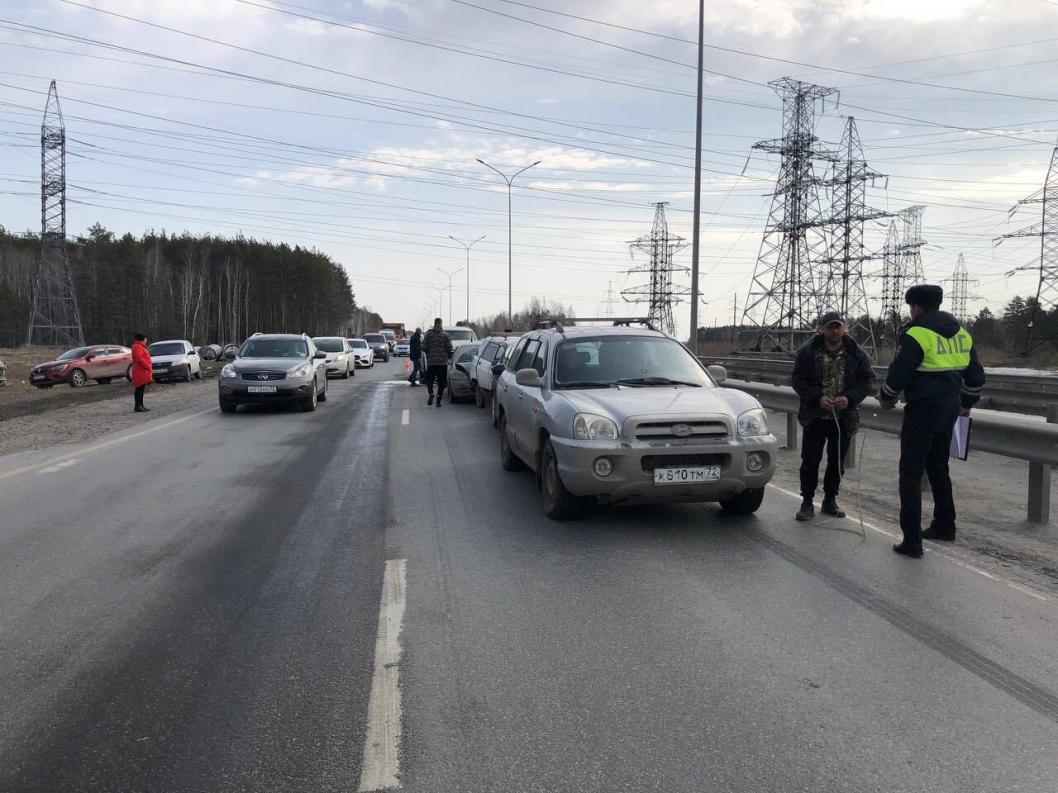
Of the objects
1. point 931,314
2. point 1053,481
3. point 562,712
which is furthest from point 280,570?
point 1053,481

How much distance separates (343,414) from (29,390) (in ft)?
55.0


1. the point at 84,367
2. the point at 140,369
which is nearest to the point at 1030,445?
the point at 140,369

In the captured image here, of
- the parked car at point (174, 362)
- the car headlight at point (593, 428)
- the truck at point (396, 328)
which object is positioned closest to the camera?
the car headlight at point (593, 428)

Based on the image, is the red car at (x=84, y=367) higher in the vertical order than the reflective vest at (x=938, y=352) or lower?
lower

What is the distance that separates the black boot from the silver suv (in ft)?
1.23

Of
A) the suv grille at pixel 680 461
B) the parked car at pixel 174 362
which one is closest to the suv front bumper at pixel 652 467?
the suv grille at pixel 680 461

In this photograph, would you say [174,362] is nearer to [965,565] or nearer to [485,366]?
[485,366]

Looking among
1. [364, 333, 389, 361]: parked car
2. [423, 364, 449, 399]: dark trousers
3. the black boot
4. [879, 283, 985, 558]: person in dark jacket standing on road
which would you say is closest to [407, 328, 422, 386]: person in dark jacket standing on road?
[423, 364, 449, 399]: dark trousers

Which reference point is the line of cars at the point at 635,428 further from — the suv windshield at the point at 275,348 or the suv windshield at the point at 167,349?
the suv windshield at the point at 167,349

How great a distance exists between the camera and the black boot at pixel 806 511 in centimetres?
668

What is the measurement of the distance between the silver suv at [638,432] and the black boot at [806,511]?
1.23 ft

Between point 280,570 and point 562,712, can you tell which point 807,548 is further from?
point 280,570

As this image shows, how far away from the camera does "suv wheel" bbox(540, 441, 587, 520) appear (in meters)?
6.50

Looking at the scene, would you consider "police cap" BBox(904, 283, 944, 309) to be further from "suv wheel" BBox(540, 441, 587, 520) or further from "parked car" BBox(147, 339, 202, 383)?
"parked car" BBox(147, 339, 202, 383)
